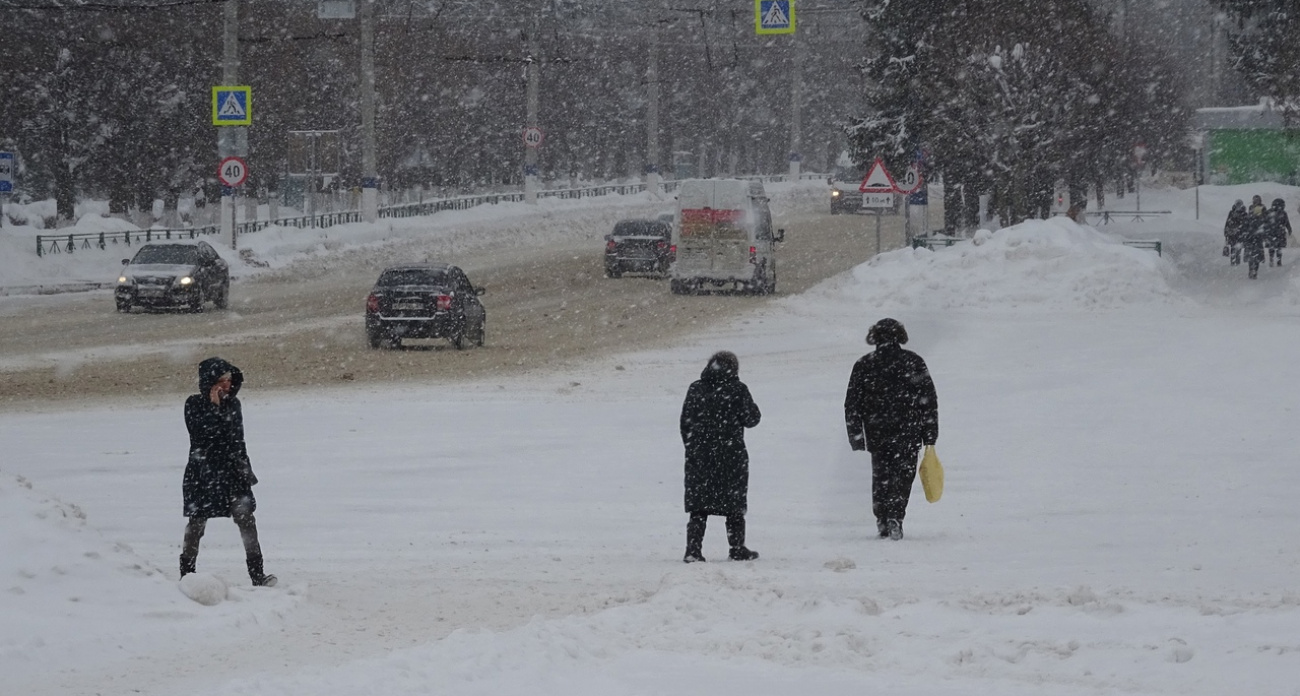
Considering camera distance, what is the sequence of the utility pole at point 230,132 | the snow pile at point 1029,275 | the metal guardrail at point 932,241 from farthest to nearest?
the utility pole at point 230,132 → the metal guardrail at point 932,241 → the snow pile at point 1029,275

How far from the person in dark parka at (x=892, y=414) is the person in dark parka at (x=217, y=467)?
4091 mm

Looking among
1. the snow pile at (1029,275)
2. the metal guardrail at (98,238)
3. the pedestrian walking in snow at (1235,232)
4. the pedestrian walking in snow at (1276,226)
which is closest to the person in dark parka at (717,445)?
the snow pile at (1029,275)

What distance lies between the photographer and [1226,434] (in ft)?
50.1

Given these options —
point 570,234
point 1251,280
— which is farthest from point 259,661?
point 570,234

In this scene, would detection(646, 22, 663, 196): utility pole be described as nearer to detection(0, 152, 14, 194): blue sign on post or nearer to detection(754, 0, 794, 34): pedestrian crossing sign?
detection(754, 0, 794, 34): pedestrian crossing sign

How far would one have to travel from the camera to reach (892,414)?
1098 centimetres

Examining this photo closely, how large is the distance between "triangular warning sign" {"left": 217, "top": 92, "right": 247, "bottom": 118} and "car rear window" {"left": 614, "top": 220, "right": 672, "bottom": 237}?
9.95 meters

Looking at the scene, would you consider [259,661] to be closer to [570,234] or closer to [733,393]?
[733,393]

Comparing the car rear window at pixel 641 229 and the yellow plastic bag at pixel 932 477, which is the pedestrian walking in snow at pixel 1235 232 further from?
the yellow plastic bag at pixel 932 477

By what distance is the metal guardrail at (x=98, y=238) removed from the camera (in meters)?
41.2

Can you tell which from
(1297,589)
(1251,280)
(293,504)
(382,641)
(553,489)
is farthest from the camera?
(1251,280)

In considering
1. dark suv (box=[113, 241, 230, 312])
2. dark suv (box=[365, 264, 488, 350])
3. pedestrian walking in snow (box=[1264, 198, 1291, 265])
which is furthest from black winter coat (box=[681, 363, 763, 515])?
pedestrian walking in snow (box=[1264, 198, 1291, 265])

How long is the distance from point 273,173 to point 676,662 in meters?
60.5

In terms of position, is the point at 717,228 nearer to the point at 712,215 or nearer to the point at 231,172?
the point at 712,215
